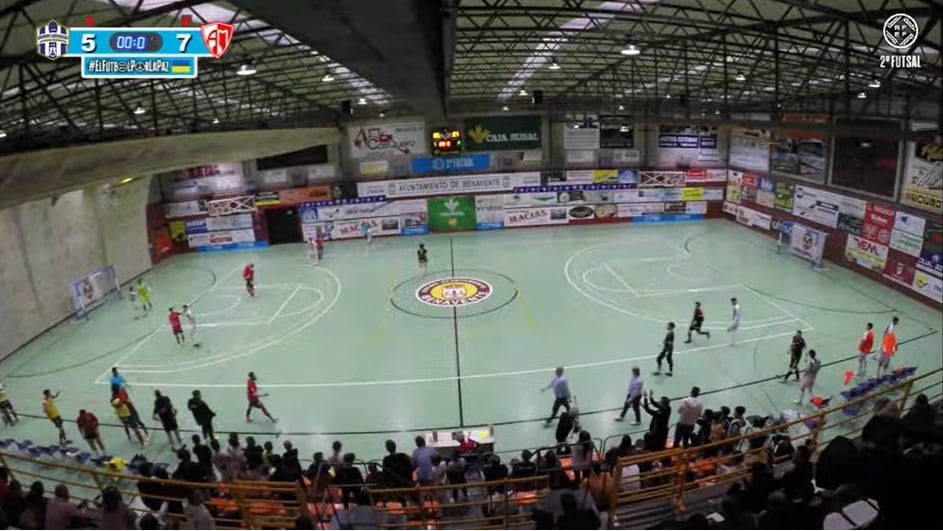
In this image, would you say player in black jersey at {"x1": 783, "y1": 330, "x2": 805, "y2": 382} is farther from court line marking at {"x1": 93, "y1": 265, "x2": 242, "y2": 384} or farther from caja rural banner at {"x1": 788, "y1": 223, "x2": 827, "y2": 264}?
court line marking at {"x1": 93, "y1": 265, "x2": 242, "y2": 384}

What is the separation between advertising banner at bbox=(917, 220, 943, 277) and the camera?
1977 cm

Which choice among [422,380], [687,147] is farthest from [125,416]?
[687,147]

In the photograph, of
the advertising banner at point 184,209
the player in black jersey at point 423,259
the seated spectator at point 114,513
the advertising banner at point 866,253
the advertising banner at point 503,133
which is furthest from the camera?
the advertising banner at point 503,133

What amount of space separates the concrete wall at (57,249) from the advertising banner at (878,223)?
3231 cm

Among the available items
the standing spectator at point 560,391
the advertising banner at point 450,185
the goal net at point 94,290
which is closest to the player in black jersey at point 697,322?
the standing spectator at point 560,391

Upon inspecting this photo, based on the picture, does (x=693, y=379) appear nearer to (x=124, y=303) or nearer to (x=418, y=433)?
(x=418, y=433)

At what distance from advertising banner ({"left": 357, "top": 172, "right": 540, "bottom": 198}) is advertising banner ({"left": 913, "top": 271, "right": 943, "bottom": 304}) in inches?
774

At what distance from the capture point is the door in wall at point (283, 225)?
34125mm

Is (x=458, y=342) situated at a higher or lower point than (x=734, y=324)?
lower

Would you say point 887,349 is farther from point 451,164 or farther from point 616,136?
point 451,164

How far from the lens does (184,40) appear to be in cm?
864

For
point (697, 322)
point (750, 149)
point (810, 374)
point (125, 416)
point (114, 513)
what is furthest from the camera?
point (750, 149)

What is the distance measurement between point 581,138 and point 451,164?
843 centimetres

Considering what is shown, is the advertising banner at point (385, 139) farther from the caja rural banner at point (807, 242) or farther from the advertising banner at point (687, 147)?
the caja rural banner at point (807, 242)
